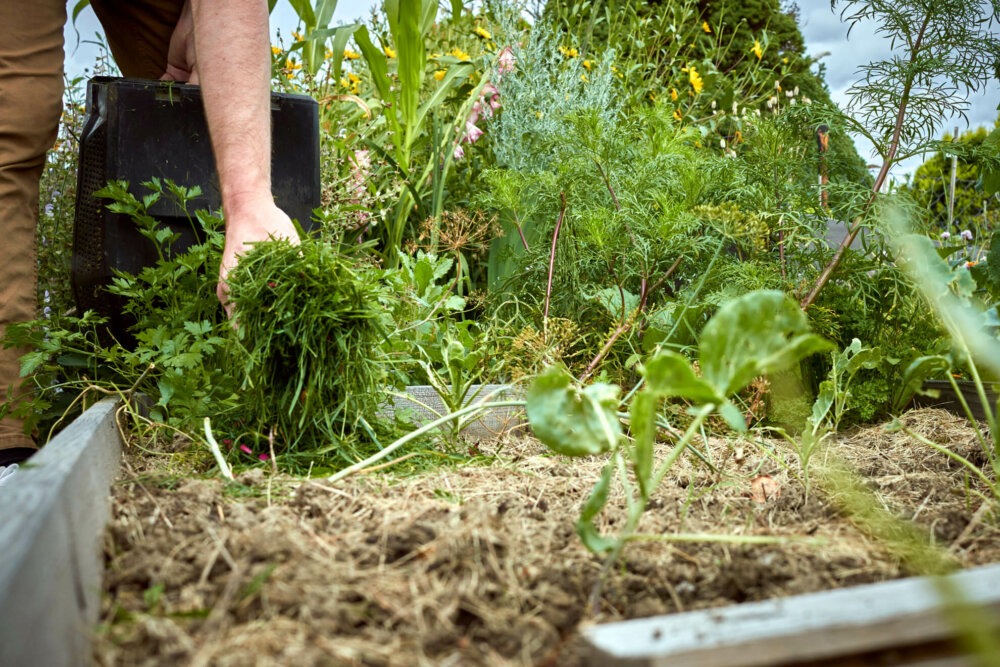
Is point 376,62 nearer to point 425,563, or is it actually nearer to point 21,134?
point 21,134

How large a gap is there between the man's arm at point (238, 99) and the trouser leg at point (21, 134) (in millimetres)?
565

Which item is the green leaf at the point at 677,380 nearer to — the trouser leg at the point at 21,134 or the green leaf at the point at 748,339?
the green leaf at the point at 748,339

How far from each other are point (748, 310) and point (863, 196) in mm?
1645

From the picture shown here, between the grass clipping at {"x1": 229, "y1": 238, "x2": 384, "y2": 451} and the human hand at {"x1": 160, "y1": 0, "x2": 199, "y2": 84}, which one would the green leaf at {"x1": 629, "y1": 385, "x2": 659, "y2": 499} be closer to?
the grass clipping at {"x1": 229, "y1": 238, "x2": 384, "y2": 451}

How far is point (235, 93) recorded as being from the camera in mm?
1699

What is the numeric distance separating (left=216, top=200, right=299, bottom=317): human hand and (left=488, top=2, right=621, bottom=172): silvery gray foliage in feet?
5.54

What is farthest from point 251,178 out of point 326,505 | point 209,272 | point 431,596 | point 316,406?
point 431,596

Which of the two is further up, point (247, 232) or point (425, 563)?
point (247, 232)

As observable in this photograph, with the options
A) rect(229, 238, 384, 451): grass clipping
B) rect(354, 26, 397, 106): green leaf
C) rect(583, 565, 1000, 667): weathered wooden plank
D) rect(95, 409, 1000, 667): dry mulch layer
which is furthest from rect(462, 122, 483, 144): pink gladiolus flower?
rect(583, 565, 1000, 667): weathered wooden plank

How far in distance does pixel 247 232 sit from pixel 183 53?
1.18m

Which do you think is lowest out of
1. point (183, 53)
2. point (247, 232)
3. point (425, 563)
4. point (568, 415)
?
point (425, 563)

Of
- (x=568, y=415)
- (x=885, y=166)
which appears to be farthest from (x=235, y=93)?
(x=885, y=166)

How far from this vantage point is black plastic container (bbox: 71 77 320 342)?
2037 millimetres

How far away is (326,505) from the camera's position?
1.12m
